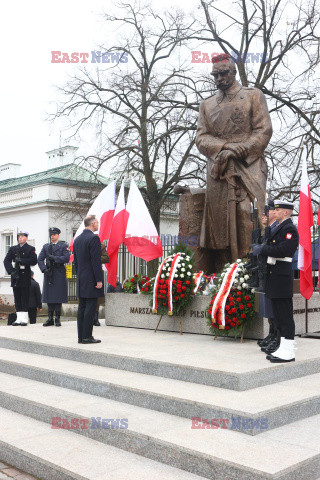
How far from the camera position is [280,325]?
223 inches

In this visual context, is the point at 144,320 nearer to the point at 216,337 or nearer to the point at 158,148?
the point at 216,337

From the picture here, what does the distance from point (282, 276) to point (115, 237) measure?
427 cm

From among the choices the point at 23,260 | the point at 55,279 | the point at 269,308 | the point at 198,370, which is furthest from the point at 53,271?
the point at 198,370

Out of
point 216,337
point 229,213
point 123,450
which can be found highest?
point 229,213

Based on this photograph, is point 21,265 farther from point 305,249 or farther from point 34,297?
point 305,249

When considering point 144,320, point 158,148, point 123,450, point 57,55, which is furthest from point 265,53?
point 123,450

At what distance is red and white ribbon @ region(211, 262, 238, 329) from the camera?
685 centimetres

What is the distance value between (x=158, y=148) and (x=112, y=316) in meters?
10.7

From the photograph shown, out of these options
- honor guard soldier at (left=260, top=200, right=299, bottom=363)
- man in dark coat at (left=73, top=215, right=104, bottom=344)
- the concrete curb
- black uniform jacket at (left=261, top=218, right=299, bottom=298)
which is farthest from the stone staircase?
black uniform jacket at (left=261, top=218, right=299, bottom=298)

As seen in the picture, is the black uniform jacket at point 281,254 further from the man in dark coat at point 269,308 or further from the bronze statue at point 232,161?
the bronze statue at point 232,161

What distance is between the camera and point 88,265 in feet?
24.3

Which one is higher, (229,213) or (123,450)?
(229,213)

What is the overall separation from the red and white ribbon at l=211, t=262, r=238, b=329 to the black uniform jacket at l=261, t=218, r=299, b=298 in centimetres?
120

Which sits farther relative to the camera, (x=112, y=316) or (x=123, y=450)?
(x=112, y=316)
